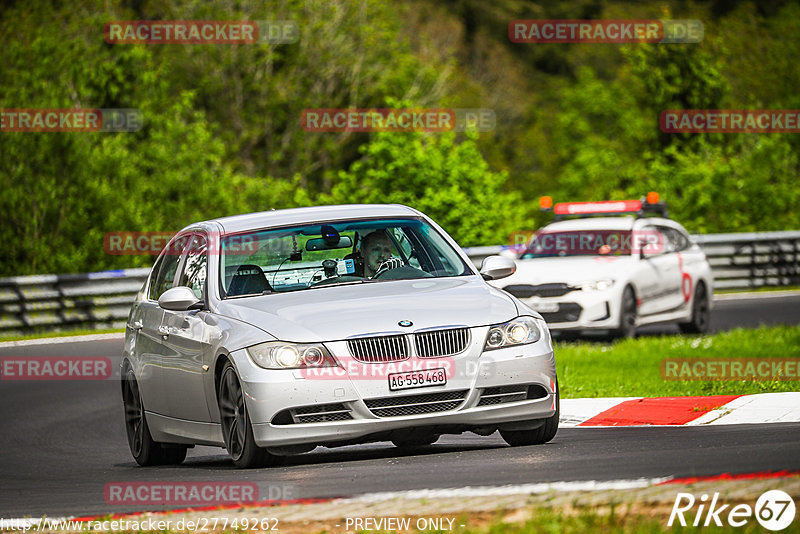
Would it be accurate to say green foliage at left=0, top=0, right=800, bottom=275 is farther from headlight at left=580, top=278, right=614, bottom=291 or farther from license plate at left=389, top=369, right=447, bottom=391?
license plate at left=389, top=369, right=447, bottom=391

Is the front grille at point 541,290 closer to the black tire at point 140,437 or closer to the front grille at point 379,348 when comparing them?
the black tire at point 140,437

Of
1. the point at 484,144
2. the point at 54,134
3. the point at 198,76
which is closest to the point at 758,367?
the point at 54,134

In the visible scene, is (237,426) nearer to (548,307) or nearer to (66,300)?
(548,307)

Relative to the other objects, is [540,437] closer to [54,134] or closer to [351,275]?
[351,275]

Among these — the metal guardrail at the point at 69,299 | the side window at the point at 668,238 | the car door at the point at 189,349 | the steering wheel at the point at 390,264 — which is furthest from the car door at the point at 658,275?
the car door at the point at 189,349

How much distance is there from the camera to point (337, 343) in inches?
354

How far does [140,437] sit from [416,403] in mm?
2943

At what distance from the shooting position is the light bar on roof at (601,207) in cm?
2158

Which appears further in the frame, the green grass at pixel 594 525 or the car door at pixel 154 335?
the car door at pixel 154 335

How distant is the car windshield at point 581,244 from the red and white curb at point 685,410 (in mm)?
7995

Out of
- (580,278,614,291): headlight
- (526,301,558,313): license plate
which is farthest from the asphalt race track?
(580,278,614,291): headlight

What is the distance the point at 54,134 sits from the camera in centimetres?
2731

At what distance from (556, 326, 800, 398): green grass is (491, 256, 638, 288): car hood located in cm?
85

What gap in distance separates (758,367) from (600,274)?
15.7 feet
